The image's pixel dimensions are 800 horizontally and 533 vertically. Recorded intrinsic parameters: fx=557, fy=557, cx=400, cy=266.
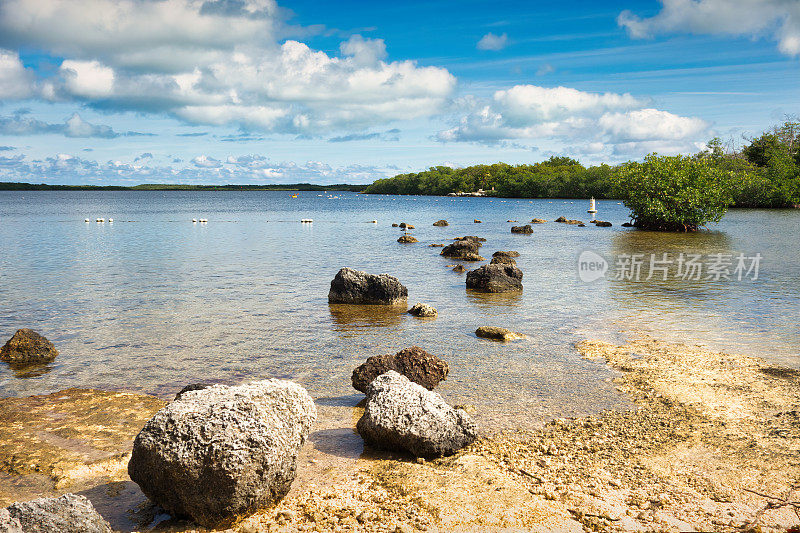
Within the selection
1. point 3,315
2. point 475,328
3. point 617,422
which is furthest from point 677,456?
point 3,315

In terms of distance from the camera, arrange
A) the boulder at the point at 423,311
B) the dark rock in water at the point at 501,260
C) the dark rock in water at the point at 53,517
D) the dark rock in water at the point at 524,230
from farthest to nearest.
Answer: the dark rock in water at the point at 524,230
the dark rock in water at the point at 501,260
the boulder at the point at 423,311
the dark rock in water at the point at 53,517

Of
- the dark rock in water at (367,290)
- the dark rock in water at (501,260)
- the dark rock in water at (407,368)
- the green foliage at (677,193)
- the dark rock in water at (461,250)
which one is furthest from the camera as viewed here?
the green foliage at (677,193)

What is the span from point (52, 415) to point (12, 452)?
140 cm

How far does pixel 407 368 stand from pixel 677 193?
4537cm

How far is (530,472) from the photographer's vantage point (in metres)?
6.88

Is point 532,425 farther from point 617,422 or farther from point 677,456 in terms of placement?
point 677,456

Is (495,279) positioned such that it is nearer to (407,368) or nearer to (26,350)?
(407,368)

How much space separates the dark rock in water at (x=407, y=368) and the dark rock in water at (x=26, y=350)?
7.23 meters

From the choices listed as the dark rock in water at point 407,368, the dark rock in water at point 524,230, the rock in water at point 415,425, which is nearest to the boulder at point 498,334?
the dark rock in water at point 407,368

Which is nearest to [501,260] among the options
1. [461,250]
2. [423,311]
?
[461,250]

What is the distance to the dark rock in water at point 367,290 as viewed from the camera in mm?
18078

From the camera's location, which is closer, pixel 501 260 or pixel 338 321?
pixel 338 321

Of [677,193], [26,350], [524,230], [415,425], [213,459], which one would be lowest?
[26,350]

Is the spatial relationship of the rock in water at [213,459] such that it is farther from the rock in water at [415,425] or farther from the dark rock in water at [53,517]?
the rock in water at [415,425]
